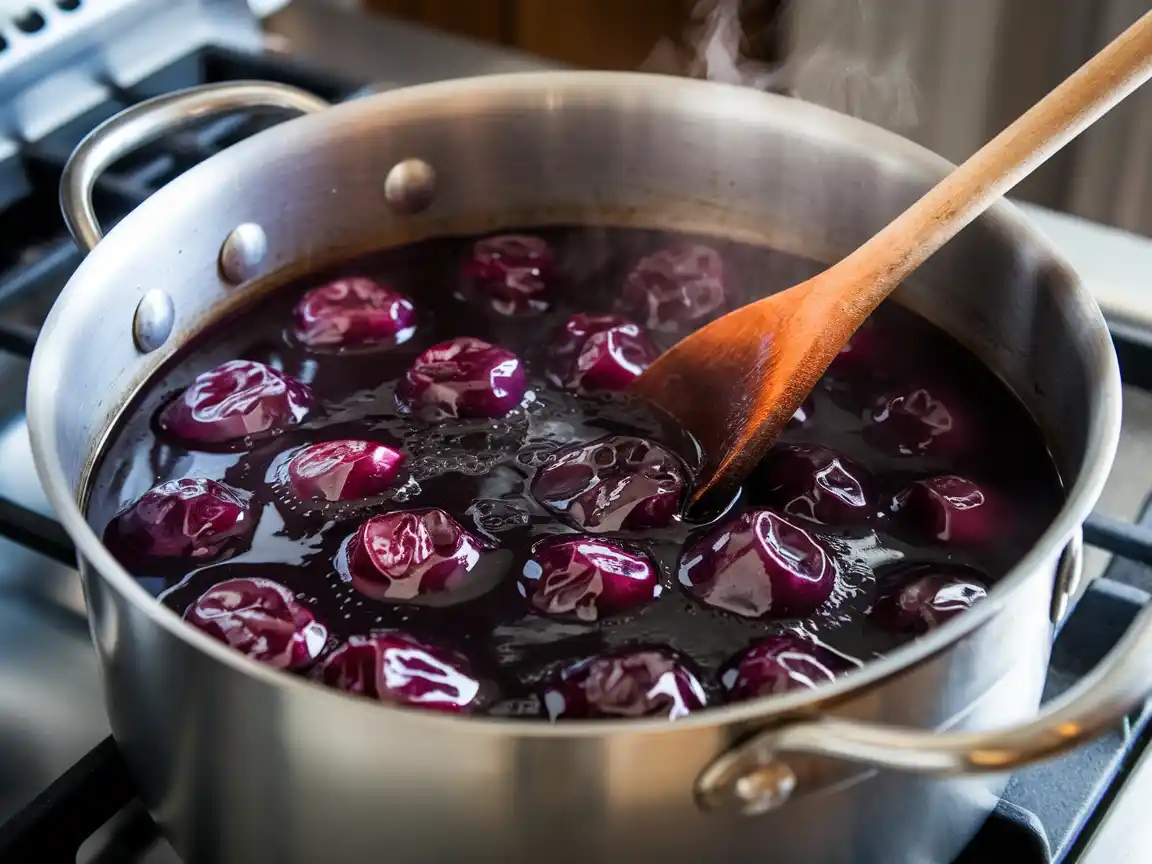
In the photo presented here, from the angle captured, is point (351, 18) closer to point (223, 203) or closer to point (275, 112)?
point (275, 112)

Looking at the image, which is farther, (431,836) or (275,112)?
(275,112)

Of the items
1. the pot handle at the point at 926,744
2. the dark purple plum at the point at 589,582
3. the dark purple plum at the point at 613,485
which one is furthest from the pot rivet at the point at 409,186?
the pot handle at the point at 926,744

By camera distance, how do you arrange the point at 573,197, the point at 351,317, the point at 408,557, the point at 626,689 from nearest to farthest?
the point at 626,689
the point at 408,557
the point at 351,317
the point at 573,197

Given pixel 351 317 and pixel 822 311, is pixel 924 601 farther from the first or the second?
pixel 351 317

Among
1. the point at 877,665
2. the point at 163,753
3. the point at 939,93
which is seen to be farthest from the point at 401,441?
the point at 939,93

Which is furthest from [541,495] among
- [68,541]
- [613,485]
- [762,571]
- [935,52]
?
[935,52]

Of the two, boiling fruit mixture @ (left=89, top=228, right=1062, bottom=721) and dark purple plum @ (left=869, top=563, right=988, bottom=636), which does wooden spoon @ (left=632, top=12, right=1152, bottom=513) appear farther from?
dark purple plum @ (left=869, top=563, right=988, bottom=636)
